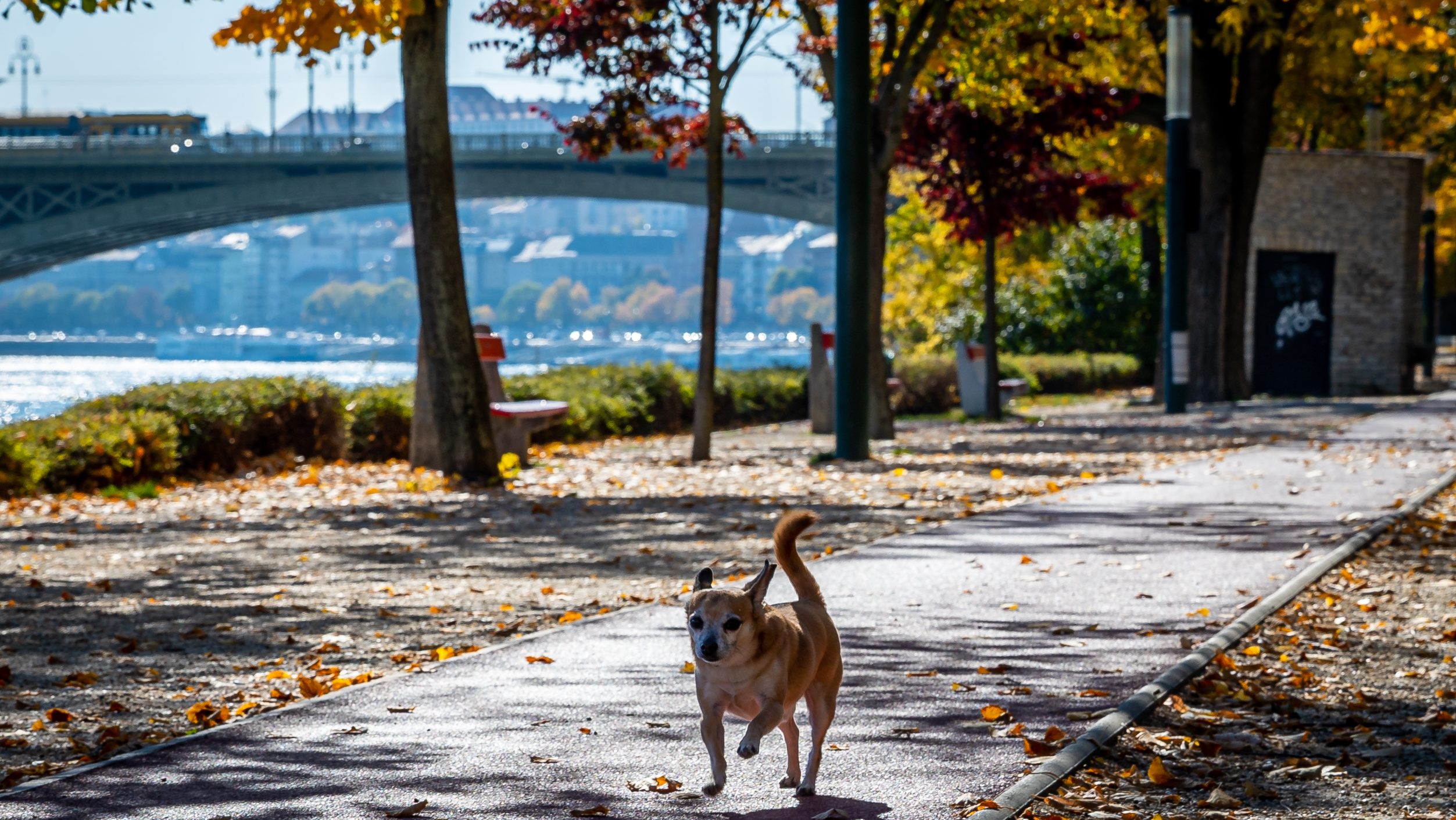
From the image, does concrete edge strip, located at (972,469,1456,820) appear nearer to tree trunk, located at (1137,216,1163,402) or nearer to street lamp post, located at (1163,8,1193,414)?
street lamp post, located at (1163,8,1193,414)

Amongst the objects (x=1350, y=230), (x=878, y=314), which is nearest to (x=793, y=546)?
(x=878, y=314)

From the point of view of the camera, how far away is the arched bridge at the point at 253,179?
55.0 metres

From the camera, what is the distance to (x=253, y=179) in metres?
57.7

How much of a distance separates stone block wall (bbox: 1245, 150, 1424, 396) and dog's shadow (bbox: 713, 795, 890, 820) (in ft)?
78.4

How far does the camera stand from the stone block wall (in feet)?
88.1

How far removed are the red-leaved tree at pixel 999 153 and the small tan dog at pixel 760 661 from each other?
16.6m

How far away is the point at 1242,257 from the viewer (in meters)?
24.6

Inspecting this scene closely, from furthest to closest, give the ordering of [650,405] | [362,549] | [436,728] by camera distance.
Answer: [650,405]
[362,549]
[436,728]

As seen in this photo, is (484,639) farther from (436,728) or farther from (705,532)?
(705,532)

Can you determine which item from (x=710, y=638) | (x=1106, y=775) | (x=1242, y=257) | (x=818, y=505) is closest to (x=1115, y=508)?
(x=818, y=505)

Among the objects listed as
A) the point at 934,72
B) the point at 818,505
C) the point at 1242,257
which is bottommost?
the point at 818,505

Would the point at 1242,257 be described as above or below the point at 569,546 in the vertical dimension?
above

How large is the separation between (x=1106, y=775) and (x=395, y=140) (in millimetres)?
55109

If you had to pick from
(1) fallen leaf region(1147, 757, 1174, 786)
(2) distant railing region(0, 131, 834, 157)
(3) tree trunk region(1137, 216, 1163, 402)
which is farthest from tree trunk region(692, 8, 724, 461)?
(2) distant railing region(0, 131, 834, 157)
